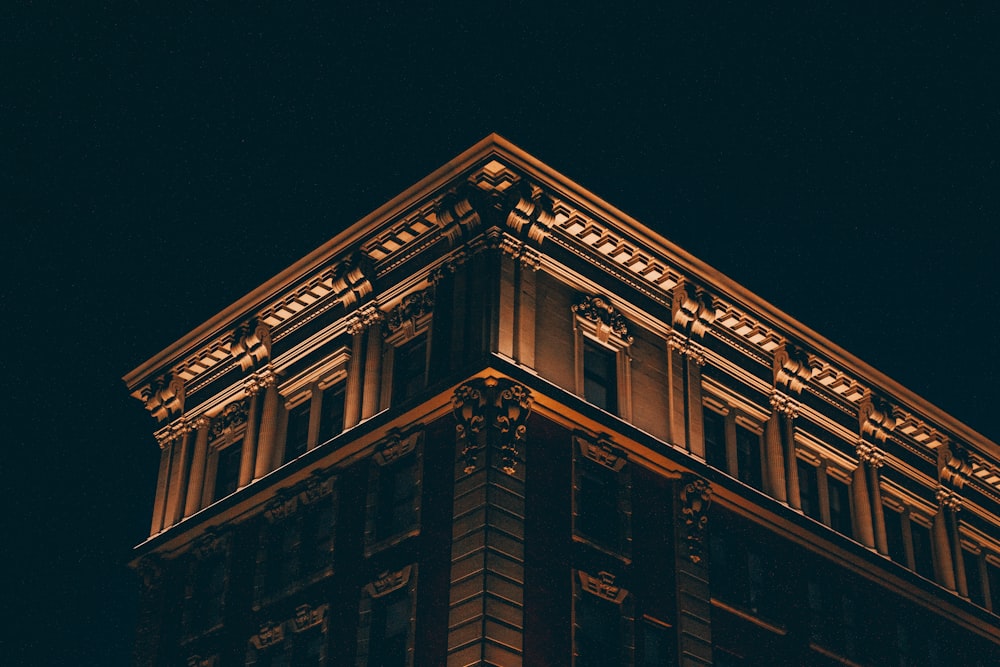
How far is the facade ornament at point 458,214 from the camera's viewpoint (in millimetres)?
41487

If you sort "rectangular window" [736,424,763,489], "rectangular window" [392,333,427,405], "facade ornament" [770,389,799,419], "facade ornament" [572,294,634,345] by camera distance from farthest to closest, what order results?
"facade ornament" [770,389,799,419]
"rectangular window" [736,424,763,489]
"facade ornament" [572,294,634,345]
"rectangular window" [392,333,427,405]

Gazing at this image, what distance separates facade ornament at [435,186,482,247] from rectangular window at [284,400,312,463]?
287 inches

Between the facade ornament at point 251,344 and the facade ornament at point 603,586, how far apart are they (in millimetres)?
14873

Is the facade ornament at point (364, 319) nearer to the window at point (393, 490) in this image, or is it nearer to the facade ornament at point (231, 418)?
the window at point (393, 490)

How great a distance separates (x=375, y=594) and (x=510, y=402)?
235 inches

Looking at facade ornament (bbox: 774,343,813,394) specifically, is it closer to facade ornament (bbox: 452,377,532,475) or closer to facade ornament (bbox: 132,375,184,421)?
facade ornament (bbox: 452,377,532,475)

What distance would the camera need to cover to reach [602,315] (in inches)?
1676

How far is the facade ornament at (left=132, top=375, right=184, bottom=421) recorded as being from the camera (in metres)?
50.6

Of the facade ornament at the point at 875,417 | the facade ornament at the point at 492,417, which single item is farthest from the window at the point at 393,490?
the facade ornament at the point at 875,417

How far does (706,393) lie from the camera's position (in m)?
45.7

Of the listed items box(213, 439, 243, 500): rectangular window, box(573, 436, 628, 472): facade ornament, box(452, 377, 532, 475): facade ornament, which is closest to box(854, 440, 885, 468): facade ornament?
box(573, 436, 628, 472): facade ornament

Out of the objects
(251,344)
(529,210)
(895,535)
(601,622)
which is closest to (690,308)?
(529,210)

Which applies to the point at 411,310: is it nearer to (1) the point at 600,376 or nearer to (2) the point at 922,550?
(1) the point at 600,376

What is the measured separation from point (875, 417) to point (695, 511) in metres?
11.7
